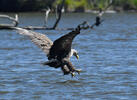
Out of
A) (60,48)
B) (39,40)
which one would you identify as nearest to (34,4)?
(39,40)

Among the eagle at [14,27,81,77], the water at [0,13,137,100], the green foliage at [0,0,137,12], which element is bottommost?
the green foliage at [0,0,137,12]

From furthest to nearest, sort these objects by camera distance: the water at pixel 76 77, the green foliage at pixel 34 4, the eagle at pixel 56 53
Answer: the green foliage at pixel 34 4 → the eagle at pixel 56 53 → the water at pixel 76 77

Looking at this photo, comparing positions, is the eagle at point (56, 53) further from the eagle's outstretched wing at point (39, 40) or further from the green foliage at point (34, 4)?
the green foliage at point (34, 4)

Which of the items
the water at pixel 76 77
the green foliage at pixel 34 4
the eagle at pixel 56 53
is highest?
the eagle at pixel 56 53

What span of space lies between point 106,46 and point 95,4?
192ft

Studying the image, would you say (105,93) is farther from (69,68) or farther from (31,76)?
(31,76)

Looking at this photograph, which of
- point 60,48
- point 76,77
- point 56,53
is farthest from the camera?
point 76,77

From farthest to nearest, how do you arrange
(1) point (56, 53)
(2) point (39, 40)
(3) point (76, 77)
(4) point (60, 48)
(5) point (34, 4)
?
(5) point (34, 4) < (3) point (76, 77) < (2) point (39, 40) < (1) point (56, 53) < (4) point (60, 48)

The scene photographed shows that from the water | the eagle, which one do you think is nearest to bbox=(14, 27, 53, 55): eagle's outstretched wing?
the eagle

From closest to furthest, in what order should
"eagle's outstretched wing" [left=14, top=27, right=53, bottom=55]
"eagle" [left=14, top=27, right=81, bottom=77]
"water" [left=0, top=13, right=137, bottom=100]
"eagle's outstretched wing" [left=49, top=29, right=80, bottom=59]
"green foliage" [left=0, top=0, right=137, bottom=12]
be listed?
"water" [left=0, top=13, right=137, bottom=100]
"eagle's outstretched wing" [left=49, top=29, right=80, bottom=59]
"eagle" [left=14, top=27, right=81, bottom=77]
"eagle's outstretched wing" [left=14, top=27, right=53, bottom=55]
"green foliage" [left=0, top=0, right=137, bottom=12]

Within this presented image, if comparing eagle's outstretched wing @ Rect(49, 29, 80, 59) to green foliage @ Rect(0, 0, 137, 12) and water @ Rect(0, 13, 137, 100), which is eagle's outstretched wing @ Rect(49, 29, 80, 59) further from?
green foliage @ Rect(0, 0, 137, 12)

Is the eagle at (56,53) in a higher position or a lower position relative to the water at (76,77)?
higher

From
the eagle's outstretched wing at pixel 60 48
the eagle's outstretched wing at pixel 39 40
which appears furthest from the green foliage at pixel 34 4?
the eagle's outstretched wing at pixel 60 48

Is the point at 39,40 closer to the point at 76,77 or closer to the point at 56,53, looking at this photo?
the point at 56,53
